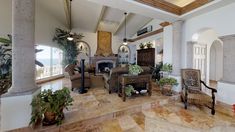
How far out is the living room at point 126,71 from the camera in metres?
1.96

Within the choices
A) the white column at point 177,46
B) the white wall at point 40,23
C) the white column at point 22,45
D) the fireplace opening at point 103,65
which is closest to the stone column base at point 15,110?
the white column at point 22,45

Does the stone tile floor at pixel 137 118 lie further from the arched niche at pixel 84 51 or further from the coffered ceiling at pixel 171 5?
the arched niche at pixel 84 51

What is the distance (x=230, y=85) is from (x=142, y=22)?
5.94 meters

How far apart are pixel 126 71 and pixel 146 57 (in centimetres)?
403

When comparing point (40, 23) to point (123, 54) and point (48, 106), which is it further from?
point (123, 54)

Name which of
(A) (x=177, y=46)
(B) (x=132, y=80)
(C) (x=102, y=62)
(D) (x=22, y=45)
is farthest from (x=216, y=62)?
(D) (x=22, y=45)

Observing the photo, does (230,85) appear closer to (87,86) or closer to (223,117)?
(223,117)

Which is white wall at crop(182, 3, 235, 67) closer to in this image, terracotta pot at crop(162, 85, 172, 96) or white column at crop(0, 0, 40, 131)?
terracotta pot at crop(162, 85, 172, 96)

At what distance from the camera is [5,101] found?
184 centimetres

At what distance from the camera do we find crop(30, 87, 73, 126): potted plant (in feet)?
6.46

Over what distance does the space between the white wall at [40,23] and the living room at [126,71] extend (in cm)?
3

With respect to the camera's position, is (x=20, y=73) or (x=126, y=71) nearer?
(x=20, y=73)

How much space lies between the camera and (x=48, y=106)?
6.48ft

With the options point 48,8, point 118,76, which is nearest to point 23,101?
point 118,76
